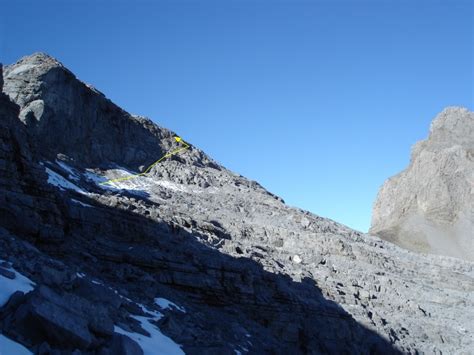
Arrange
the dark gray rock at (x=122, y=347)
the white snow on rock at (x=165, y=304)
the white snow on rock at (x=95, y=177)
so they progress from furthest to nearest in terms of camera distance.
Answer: the white snow on rock at (x=95, y=177) < the white snow on rock at (x=165, y=304) < the dark gray rock at (x=122, y=347)

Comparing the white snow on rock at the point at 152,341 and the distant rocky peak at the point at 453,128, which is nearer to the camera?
the white snow on rock at the point at 152,341

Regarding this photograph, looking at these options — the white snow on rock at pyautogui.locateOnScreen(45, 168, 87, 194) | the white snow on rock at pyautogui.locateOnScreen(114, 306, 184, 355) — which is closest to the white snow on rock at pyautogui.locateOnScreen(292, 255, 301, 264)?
the white snow on rock at pyautogui.locateOnScreen(45, 168, 87, 194)

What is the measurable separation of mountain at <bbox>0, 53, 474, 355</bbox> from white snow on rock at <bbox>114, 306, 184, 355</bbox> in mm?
72

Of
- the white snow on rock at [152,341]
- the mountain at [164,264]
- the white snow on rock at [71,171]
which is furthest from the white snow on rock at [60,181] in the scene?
the white snow on rock at [152,341]

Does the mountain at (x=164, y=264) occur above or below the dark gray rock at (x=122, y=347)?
above

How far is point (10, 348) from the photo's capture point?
9227mm

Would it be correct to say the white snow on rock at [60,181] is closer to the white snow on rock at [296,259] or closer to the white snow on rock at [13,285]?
the white snow on rock at [296,259]

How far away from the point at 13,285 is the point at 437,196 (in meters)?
116

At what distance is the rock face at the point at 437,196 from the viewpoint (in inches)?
4075

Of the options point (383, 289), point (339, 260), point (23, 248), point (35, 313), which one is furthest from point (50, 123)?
point (35, 313)

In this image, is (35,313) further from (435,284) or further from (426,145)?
(426,145)

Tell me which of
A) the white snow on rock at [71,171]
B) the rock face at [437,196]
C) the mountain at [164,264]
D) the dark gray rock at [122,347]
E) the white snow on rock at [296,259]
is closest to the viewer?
the dark gray rock at [122,347]

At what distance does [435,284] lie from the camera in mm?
51656

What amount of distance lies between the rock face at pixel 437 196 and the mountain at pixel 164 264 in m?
40.6
